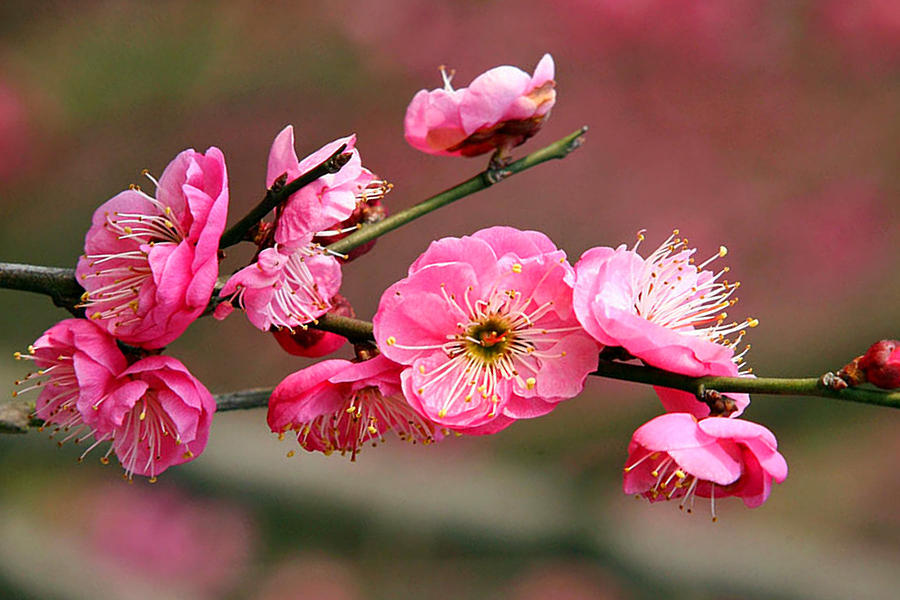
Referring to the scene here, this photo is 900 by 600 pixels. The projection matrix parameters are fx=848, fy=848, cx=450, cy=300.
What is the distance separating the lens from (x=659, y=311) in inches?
17.4

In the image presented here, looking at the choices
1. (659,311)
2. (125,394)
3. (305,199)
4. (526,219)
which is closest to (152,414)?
(125,394)

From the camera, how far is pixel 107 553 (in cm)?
196

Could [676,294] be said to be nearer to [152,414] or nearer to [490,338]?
[490,338]

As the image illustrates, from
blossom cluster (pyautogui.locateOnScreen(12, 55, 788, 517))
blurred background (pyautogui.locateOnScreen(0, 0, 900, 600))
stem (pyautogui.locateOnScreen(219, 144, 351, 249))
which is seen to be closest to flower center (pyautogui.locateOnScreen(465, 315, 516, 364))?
blossom cluster (pyautogui.locateOnScreen(12, 55, 788, 517))

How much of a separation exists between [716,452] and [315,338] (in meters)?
0.22

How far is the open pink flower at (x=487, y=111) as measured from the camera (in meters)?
0.43

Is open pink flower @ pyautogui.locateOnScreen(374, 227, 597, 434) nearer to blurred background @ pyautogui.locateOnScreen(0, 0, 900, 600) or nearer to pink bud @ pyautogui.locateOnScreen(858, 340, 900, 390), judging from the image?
pink bud @ pyautogui.locateOnScreen(858, 340, 900, 390)

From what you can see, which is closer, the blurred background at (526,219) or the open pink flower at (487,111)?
the open pink flower at (487,111)

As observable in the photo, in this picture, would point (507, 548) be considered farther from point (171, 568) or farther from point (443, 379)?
point (443, 379)

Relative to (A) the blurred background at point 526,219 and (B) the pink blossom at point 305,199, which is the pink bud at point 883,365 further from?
(A) the blurred background at point 526,219

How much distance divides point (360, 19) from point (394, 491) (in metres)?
0.91

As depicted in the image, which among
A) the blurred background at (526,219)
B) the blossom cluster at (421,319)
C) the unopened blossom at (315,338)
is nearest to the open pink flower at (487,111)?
the blossom cluster at (421,319)

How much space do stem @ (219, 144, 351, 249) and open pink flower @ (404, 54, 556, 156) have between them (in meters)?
0.09

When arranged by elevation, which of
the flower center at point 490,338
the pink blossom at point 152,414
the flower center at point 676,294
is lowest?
the pink blossom at point 152,414
